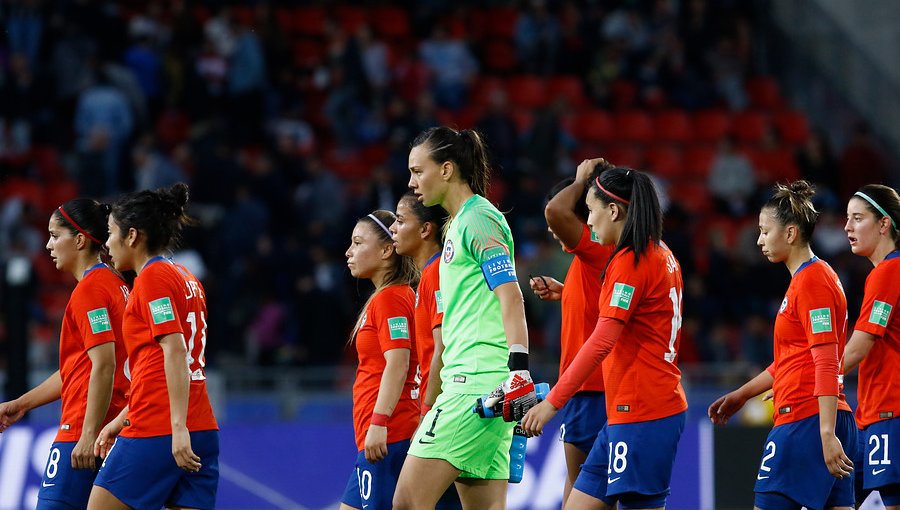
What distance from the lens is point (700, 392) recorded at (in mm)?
14000

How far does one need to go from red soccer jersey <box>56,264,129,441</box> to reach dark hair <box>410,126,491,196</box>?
1.93 m

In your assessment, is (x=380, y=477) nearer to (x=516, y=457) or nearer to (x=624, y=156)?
(x=516, y=457)

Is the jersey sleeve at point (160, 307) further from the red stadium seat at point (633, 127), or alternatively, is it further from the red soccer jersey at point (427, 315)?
the red stadium seat at point (633, 127)

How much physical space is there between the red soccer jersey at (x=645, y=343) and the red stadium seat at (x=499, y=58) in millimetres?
14398

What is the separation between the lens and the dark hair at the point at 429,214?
6930 mm

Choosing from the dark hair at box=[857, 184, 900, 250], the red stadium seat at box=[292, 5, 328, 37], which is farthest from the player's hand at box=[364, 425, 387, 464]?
the red stadium seat at box=[292, 5, 328, 37]

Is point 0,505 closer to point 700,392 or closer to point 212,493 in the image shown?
point 212,493

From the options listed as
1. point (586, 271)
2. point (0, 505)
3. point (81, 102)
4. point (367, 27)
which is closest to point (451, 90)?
point (367, 27)

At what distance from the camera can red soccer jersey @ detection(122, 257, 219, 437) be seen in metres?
6.34

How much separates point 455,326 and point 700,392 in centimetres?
853

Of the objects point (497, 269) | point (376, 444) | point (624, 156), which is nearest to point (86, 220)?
point (376, 444)

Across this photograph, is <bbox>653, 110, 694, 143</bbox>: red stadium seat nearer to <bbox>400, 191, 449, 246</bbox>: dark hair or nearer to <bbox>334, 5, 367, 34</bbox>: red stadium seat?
<bbox>334, 5, 367, 34</bbox>: red stadium seat

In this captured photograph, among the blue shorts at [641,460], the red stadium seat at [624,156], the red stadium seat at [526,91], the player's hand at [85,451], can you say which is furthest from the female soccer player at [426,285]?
the red stadium seat at [526,91]

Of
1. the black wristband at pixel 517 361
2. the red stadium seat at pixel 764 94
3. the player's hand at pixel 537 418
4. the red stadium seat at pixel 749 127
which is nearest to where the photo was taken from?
the player's hand at pixel 537 418
